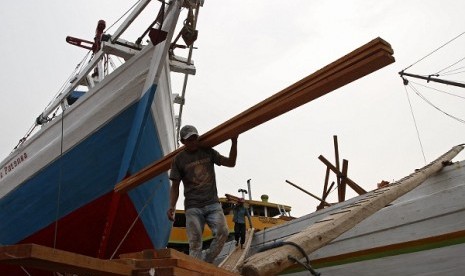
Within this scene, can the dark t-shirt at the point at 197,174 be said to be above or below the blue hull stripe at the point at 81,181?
below

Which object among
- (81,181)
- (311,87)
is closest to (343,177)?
(81,181)

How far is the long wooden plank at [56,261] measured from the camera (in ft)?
4.99

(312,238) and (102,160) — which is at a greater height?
(102,160)

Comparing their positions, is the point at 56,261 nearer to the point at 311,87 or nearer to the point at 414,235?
the point at 311,87

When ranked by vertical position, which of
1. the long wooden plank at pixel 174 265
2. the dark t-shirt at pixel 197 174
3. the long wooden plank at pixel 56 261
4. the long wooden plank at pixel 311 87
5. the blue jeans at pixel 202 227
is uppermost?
the long wooden plank at pixel 311 87

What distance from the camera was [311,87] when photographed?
3.19m

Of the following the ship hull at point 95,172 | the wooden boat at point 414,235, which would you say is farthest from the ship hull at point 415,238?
the ship hull at point 95,172

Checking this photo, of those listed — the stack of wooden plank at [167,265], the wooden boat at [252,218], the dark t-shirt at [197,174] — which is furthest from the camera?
the wooden boat at [252,218]

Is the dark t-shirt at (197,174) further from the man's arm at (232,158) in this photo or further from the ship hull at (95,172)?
the ship hull at (95,172)

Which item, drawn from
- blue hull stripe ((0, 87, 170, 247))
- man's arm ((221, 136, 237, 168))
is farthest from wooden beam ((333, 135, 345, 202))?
man's arm ((221, 136, 237, 168))

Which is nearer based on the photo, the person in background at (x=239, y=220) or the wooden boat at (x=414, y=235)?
the wooden boat at (x=414, y=235)

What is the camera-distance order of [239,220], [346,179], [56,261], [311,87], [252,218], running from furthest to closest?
[252,218], [239,220], [346,179], [311,87], [56,261]

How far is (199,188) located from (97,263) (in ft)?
7.76

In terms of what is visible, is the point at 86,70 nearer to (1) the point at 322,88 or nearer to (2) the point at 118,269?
(1) the point at 322,88
